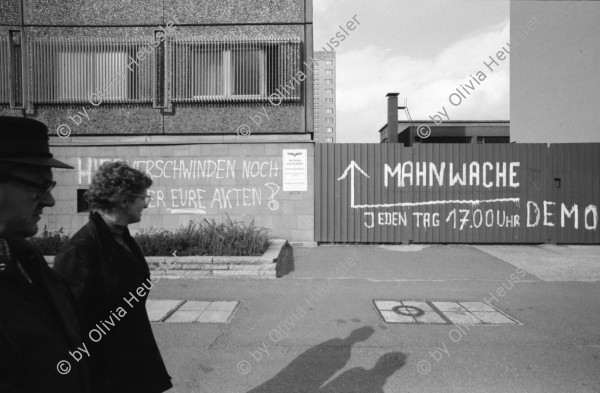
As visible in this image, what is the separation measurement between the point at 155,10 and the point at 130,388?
10.8 meters

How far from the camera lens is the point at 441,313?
5.57 metres

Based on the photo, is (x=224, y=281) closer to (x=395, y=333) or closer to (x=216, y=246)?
(x=216, y=246)

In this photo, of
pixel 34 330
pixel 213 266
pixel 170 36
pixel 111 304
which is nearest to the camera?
pixel 34 330

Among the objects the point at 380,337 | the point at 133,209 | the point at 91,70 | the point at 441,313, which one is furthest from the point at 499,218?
the point at 91,70

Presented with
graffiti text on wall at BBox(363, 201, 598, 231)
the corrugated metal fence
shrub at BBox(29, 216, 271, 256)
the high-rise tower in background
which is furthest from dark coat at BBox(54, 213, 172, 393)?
the high-rise tower in background

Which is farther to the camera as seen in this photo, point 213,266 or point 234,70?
point 234,70

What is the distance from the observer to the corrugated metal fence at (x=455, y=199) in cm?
1111

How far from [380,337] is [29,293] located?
3.97 metres

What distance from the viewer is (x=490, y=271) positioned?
318 inches

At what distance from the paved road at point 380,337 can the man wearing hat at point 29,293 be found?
240cm

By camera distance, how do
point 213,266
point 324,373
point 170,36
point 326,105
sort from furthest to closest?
1. point 326,105
2. point 170,36
3. point 213,266
4. point 324,373

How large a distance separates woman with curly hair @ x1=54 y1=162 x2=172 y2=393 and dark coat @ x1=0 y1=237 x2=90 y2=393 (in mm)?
773

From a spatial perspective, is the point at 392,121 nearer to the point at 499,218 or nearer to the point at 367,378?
the point at 499,218

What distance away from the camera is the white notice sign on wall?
1088 centimetres
